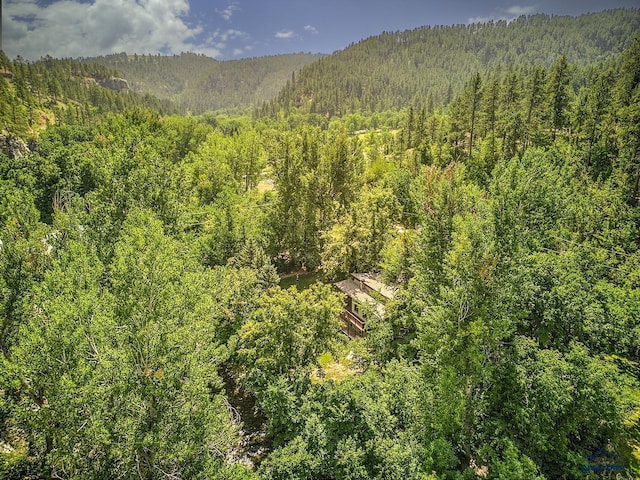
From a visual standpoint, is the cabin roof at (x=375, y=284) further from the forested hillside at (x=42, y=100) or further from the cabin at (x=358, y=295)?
the forested hillside at (x=42, y=100)

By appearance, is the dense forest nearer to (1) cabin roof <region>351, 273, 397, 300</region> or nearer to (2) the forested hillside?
(1) cabin roof <region>351, 273, 397, 300</region>

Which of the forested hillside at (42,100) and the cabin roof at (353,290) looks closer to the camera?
the cabin roof at (353,290)

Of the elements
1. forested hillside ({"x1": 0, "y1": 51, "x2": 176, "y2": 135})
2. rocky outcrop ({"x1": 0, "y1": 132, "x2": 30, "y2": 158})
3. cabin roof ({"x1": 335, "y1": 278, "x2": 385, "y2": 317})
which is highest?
forested hillside ({"x1": 0, "y1": 51, "x2": 176, "y2": 135})

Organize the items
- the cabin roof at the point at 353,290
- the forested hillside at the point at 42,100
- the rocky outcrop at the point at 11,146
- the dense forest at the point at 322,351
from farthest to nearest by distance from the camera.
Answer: the forested hillside at the point at 42,100
the rocky outcrop at the point at 11,146
the cabin roof at the point at 353,290
the dense forest at the point at 322,351

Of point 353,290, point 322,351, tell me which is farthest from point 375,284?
point 322,351

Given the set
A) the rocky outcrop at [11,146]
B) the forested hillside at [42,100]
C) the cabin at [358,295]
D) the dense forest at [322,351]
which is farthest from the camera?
the forested hillside at [42,100]

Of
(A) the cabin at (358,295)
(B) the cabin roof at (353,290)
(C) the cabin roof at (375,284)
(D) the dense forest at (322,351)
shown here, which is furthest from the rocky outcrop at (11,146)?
(C) the cabin roof at (375,284)

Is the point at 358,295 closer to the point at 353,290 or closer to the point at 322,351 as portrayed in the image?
the point at 353,290

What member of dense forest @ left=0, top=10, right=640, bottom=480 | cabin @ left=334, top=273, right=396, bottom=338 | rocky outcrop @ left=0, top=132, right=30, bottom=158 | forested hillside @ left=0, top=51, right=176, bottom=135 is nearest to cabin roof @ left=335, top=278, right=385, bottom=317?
cabin @ left=334, top=273, right=396, bottom=338

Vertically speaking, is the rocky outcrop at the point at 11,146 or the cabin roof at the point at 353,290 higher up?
the rocky outcrop at the point at 11,146
